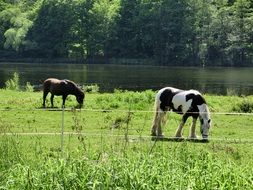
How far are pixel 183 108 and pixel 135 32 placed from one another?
341ft

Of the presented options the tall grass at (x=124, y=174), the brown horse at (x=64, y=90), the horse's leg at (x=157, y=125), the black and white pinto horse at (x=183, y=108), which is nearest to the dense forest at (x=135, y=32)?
the brown horse at (x=64, y=90)

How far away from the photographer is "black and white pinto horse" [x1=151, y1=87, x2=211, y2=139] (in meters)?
15.6

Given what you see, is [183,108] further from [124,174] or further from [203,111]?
[124,174]

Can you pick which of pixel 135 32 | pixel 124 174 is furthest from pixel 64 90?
pixel 135 32

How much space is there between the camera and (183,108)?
634 inches

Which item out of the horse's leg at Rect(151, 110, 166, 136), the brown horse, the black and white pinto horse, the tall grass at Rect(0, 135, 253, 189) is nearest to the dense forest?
the brown horse

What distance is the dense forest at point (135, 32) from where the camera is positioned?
10575cm

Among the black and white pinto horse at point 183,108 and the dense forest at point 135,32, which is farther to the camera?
the dense forest at point 135,32

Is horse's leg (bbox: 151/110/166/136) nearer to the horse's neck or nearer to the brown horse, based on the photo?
the horse's neck

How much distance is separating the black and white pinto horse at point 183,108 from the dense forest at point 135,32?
90176 millimetres

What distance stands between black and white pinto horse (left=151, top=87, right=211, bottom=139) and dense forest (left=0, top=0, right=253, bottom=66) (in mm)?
90176

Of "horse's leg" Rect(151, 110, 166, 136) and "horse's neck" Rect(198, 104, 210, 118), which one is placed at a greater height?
"horse's neck" Rect(198, 104, 210, 118)

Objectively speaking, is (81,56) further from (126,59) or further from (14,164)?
(14,164)

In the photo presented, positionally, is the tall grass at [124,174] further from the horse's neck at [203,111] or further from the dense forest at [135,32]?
the dense forest at [135,32]
